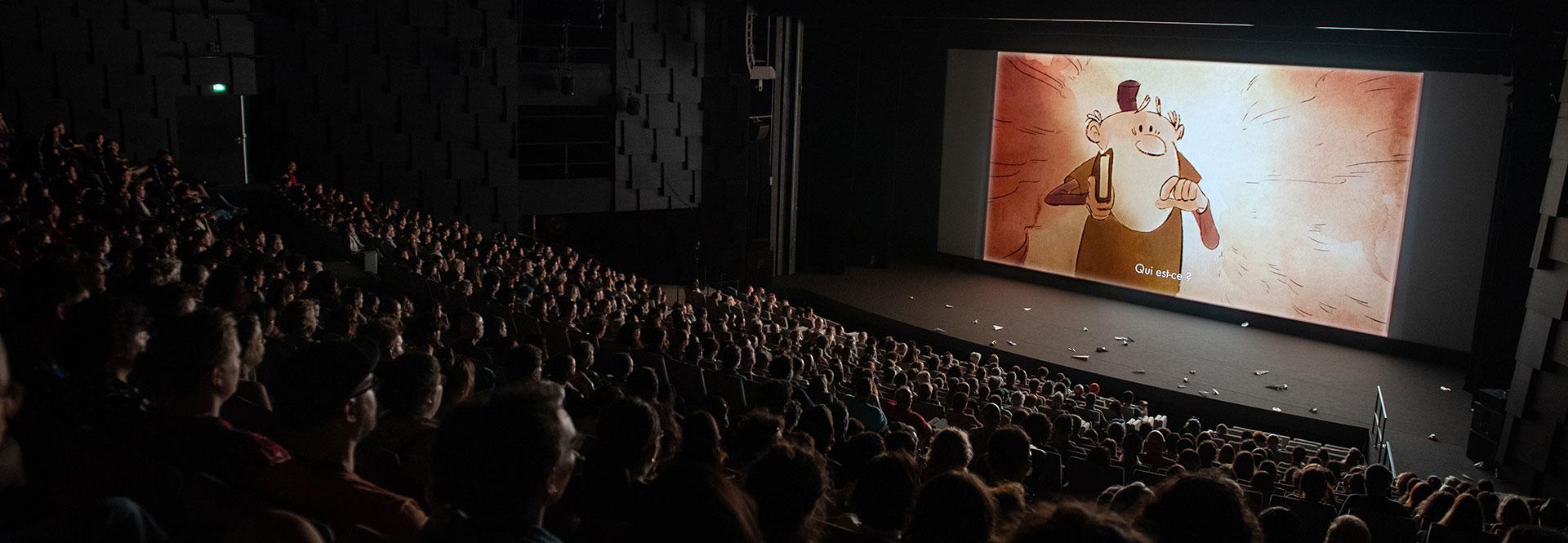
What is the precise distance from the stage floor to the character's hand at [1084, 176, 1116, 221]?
1.26 meters

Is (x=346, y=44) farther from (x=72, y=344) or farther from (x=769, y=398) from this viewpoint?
(x=72, y=344)

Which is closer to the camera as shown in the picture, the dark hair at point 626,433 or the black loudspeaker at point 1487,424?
the dark hair at point 626,433

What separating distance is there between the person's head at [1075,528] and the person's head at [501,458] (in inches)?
31.6

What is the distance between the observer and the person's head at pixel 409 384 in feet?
10.0

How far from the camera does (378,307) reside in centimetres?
712

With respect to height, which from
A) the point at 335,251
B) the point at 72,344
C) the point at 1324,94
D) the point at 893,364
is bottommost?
the point at 893,364

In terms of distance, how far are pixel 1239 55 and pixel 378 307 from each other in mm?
12555

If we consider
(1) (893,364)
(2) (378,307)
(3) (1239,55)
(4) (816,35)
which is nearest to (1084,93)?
(3) (1239,55)

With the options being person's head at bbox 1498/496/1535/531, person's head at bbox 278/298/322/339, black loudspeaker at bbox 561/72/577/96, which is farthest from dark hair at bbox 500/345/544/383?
black loudspeaker at bbox 561/72/577/96

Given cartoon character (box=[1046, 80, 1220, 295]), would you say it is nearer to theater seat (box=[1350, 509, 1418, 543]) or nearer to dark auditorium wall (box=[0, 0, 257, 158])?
theater seat (box=[1350, 509, 1418, 543])

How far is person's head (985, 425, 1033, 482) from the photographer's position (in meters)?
4.56

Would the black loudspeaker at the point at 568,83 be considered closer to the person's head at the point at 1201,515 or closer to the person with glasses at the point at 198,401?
the person with glasses at the point at 198,401

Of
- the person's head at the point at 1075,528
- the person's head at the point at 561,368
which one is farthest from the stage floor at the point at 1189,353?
the person's head at the point at 1075,528

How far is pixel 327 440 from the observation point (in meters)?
2.43
